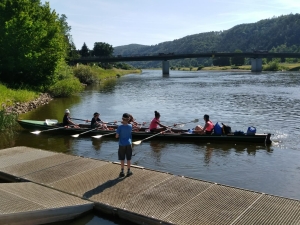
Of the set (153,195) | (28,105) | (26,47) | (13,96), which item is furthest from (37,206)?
(26,47)

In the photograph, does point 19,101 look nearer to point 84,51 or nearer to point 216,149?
point 216,149

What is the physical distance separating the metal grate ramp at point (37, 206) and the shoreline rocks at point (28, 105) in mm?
16596

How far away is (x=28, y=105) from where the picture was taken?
3161 cm

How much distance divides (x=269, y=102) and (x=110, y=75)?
69.9 m

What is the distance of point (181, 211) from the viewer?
932 cm

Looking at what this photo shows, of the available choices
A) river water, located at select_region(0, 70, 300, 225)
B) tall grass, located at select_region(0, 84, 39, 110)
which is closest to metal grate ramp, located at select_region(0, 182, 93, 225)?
river water, located at select_region(0, 70, 300, 225)

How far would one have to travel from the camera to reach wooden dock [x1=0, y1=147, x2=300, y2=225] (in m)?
9.01

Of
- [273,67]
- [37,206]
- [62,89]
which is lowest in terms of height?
[37,206]

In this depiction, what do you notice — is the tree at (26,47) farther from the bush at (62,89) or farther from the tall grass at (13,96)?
the tall grass at (13,96)

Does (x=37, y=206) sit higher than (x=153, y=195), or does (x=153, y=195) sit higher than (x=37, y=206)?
(x=37, y=206)

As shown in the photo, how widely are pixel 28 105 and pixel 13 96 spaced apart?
5.29 ft

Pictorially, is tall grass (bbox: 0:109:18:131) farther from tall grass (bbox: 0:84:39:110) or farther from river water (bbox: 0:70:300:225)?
tall grass (bbox: 0:84:39:110)

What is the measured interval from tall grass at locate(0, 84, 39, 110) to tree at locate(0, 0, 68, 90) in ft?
10.3

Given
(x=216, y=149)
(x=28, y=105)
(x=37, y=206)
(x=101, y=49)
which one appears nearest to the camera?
(x=37, y=206)
